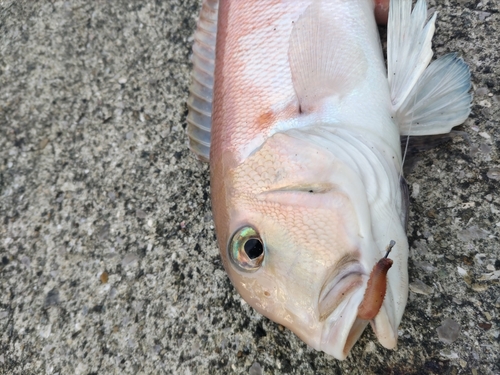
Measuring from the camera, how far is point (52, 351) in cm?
187

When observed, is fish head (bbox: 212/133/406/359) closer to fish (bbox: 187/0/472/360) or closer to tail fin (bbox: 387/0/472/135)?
fish (bbox: 187/0/472/360)

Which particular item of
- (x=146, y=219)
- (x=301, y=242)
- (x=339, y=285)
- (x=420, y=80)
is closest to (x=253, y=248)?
(x=301, y=242)

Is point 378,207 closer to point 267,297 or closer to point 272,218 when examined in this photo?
point 272,218

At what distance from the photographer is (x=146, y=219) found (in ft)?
6.70

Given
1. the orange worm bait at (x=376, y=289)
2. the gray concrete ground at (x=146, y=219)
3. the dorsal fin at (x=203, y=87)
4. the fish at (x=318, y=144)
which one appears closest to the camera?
the orange worm bait at (x=376, y=289)

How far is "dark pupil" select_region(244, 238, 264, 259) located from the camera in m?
1.41

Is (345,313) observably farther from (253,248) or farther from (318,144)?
(318,144)

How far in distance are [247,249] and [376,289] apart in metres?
0.46

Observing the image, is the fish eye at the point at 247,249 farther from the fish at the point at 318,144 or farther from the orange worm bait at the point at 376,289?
the orange worm bait at the point at 376,289

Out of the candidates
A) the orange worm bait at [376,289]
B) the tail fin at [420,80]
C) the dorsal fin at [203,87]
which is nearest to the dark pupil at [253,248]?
the orange worm bait at [376,289]

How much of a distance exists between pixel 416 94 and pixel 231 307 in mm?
1183

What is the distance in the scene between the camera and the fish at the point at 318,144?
1.28 metres

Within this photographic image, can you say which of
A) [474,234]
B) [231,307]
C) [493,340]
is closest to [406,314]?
[493,340]

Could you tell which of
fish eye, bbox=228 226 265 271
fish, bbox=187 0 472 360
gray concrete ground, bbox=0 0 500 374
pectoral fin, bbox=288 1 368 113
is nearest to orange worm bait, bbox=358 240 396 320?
fish, bbox=187 0 472 360
